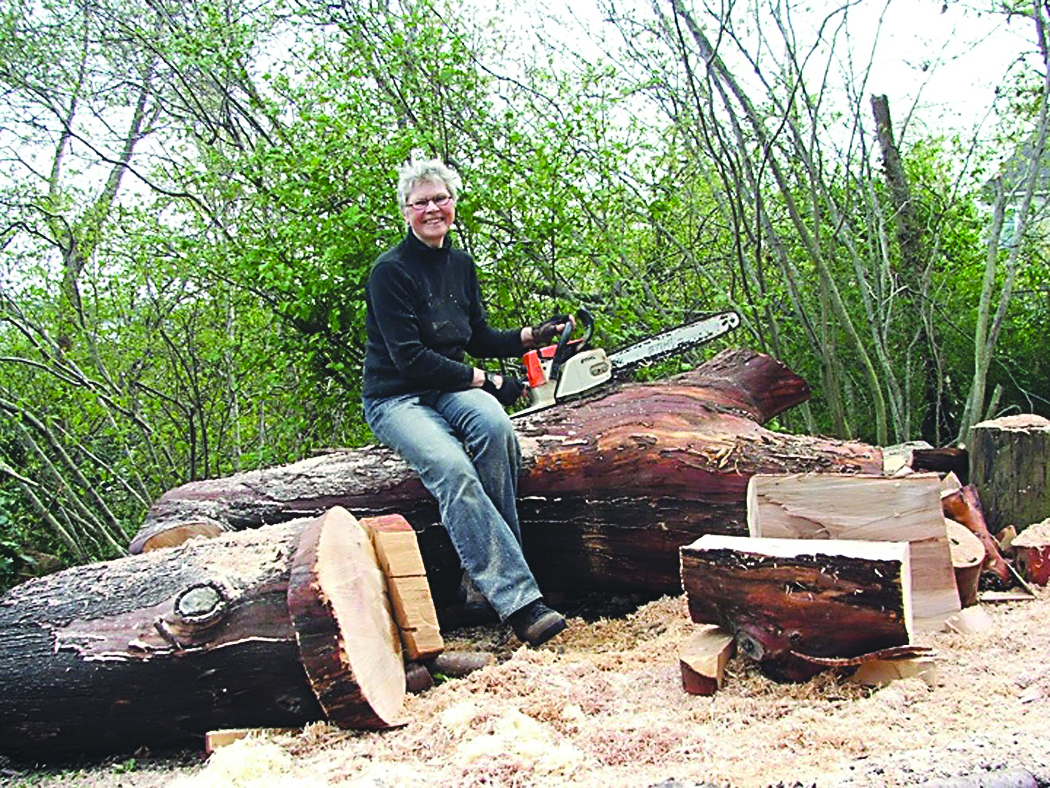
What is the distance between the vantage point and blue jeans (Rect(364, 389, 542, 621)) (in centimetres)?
332

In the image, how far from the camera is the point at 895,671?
2.43m

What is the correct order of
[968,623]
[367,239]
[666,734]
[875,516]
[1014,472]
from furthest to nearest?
[367,239] < [1014,472] < [875,516] < [968,623] < [666,734]

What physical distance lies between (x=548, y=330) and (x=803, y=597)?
1.83 metres

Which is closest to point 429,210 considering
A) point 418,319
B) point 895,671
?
point 418,319

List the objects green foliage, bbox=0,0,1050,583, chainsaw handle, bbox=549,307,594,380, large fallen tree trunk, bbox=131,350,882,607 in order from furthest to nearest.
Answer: green foliage, bbox=0,0,1050,583 → chainsaw handle, bbox=549,307,594,380 → large fallen tree trunk, bbox=131,350,882,607

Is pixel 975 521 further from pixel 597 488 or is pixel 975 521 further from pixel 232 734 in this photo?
pixel 232 734

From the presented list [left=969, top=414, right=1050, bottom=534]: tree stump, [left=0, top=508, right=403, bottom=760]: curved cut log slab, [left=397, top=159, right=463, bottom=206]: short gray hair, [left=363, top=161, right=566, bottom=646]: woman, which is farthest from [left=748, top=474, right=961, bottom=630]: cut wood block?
[left=397, top=159, right=463, bottom=206]: short gray hair

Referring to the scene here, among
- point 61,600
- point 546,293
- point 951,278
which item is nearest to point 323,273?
point 546,293

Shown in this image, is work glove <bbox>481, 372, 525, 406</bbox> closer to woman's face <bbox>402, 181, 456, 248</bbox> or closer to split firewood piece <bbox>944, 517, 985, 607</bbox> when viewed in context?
woman's face <bbox>402, 181, 456, 248</bbox>

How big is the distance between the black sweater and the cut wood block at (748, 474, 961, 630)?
131cm

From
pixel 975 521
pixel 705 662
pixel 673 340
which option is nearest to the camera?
pixel 705 662

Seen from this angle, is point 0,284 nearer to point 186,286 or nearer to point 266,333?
point 186,286

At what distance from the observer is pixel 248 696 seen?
276cm

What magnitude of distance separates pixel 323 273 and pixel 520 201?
3.87 ft
